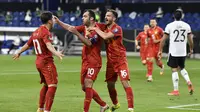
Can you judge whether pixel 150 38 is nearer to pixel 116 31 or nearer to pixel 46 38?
pixel 116 31

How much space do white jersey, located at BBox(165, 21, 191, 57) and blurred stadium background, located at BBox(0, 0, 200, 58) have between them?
2412cm

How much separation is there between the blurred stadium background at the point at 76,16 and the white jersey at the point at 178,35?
24.1 metres

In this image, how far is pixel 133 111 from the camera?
1421 centimetres

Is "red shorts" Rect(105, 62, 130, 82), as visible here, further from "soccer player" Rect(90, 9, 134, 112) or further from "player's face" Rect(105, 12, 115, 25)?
"player's face" Rect(105, 12, 115, 25)

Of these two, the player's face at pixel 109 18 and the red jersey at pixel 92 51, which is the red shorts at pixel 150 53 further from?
the red jersey at pixel 92 51

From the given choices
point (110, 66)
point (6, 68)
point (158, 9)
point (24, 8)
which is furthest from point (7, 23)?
point (110, 66)

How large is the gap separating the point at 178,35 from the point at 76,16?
31475 millimetres

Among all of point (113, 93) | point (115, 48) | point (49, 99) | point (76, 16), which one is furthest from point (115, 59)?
point (76, 16)

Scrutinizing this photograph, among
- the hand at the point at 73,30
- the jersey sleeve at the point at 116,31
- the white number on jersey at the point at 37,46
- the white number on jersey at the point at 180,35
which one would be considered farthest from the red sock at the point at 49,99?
the white number on jersey at the point at 180,35

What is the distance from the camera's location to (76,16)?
49.6 metres

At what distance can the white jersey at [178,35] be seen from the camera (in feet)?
60.4

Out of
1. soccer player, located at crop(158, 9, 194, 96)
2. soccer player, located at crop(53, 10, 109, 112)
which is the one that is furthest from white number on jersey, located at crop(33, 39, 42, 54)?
soccer player, located at crop(158, 9, 194, 96)

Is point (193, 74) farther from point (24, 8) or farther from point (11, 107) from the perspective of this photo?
point (24, 8)

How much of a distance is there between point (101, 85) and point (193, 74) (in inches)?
276
